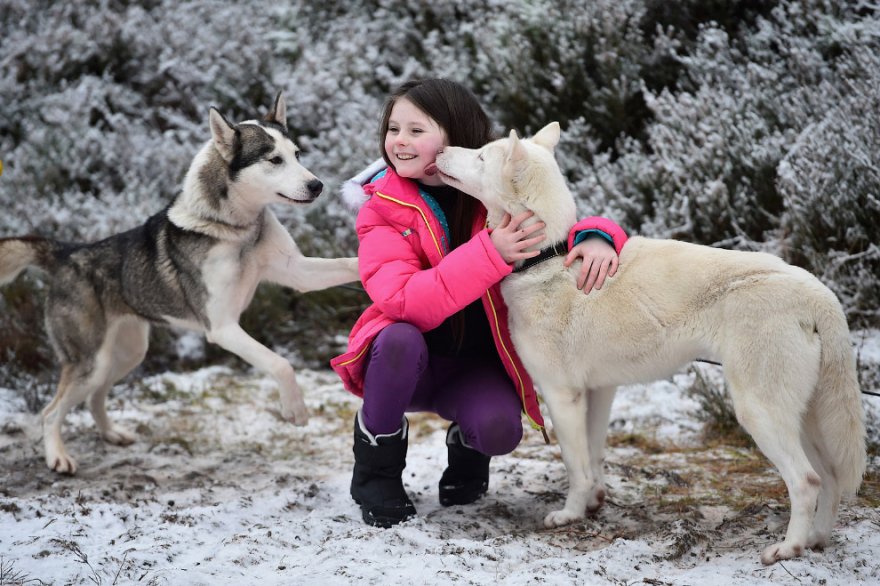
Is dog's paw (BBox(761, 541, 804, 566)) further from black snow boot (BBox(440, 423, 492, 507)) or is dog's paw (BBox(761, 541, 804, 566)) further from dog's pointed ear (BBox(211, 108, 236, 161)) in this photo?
dog's pointed ear (BBox(211, 108, 236, 161))

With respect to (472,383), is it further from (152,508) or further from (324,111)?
(324,111)

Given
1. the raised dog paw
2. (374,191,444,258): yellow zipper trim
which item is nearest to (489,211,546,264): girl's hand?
(374,191,444,258): yellow zipper trim

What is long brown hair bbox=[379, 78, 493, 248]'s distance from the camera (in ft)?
9.50

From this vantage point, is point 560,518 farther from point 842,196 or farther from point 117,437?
point 842,196

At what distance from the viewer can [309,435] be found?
438 cm

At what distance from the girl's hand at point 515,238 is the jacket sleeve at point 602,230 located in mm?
118

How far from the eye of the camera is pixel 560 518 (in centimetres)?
281

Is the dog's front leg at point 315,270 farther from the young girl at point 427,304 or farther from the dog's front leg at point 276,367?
the young girl at point 427,304

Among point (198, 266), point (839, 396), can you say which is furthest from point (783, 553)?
point (198, 266)

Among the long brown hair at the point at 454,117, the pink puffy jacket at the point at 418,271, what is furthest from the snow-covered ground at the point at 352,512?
the long brown hair at the point at 454,117

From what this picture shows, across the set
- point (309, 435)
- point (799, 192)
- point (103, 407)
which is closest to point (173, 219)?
point (103, 407)

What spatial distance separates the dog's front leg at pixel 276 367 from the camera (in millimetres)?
3367

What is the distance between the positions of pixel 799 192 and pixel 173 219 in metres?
3.53

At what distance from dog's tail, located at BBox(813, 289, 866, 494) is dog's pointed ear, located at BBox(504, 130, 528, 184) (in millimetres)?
1004
